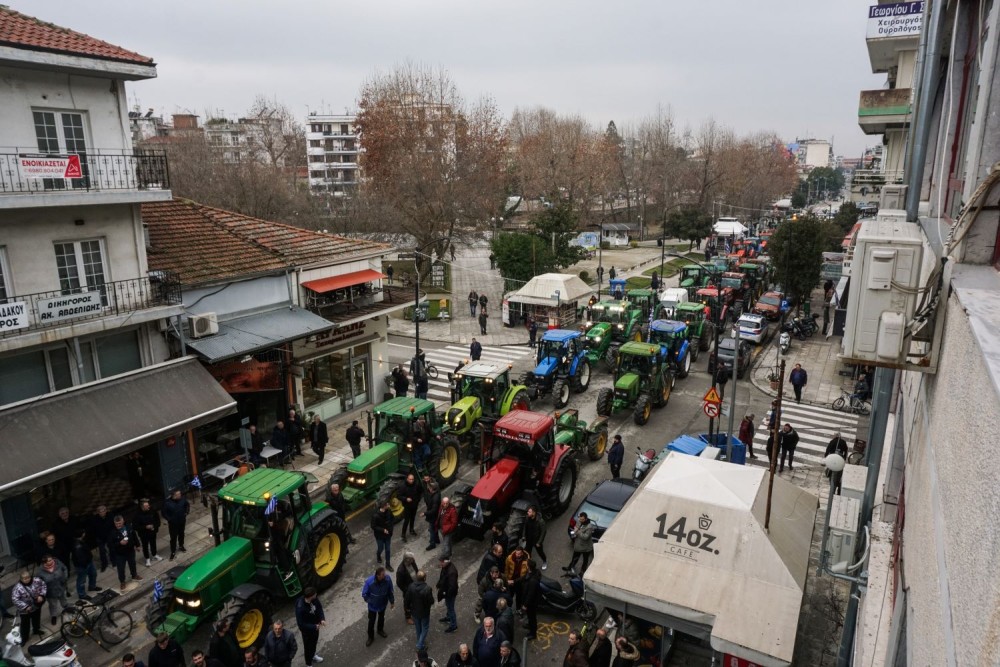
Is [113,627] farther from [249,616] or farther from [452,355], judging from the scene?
[452,355]

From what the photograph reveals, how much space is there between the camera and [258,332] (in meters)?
17.1

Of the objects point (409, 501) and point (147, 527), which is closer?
point (147, 527)

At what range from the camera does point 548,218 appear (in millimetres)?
41250

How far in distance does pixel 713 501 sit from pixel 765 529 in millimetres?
724

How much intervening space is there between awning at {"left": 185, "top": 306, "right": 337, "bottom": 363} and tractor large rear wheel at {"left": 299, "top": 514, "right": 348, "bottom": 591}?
5.87m

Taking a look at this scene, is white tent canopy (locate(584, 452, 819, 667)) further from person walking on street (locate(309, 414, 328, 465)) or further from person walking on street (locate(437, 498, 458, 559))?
person walking on street (locate(309, 414, 328, 465))

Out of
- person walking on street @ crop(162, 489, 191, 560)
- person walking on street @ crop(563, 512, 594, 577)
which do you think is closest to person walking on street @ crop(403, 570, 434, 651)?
person walking on street @ crop(563, 512, 594, 577)

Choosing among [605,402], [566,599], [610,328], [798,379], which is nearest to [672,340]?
[610,328]

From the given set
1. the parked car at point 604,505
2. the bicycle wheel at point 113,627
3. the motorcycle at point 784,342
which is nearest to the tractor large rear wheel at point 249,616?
the bicycle wheel at point 113,627

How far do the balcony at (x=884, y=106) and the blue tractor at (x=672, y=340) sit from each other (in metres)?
12.8

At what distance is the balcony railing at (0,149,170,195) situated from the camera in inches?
498

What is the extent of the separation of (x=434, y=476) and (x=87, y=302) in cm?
831

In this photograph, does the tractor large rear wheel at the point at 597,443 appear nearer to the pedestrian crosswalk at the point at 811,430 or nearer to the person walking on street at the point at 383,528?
the pedestrian crosswalk at the point at 811,430

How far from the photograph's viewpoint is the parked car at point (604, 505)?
12242 mm
